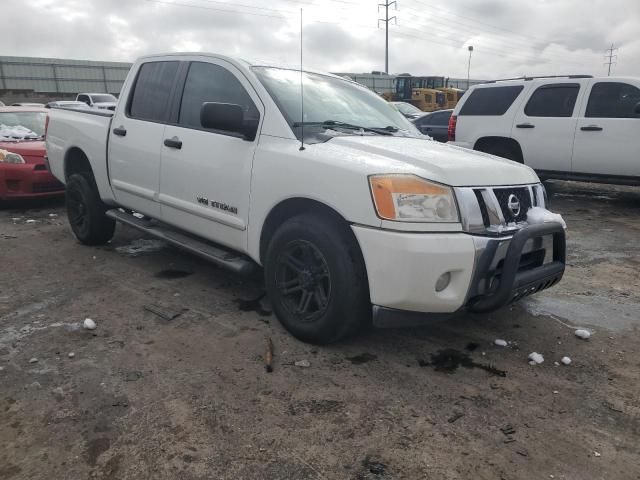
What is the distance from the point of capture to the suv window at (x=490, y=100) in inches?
334

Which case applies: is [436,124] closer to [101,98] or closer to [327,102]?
[327,102]

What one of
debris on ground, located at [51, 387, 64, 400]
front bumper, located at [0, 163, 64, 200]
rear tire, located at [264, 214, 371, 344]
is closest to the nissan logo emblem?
rear tire, located at [264, 214, 371, 344]

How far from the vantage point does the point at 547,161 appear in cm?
813

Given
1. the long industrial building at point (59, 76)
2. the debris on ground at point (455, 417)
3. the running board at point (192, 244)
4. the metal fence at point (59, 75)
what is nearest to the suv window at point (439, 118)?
the running board at point (192, 244)

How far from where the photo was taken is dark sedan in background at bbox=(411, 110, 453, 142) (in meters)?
12.0

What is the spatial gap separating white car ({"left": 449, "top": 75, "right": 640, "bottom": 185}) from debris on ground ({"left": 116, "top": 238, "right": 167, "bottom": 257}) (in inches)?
218

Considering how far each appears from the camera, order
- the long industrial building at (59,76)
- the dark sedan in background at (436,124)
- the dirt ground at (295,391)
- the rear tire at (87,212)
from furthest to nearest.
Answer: the long industrial building at (59,76)
the dark sedan in background at (436,124)
the rear tire at (87,212)
the dirt ground at (295,391)

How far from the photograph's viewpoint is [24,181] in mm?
7211

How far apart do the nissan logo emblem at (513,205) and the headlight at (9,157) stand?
21.9ft

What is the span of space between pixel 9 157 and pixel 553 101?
7.96m

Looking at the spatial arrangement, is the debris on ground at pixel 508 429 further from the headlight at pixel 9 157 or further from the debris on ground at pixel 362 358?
the headlight at pixel 9 157

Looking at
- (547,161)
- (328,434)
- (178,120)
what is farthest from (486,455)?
(547,161)

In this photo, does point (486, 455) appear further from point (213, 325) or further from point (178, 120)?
point (178, 120)

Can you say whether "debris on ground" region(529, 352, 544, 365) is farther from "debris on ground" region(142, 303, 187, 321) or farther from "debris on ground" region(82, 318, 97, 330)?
"debris on ground" region(82, 318, 97, 330)
